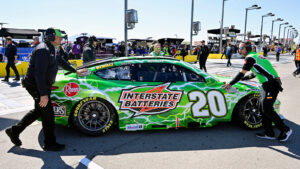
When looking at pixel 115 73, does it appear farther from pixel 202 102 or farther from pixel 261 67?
pixel 261 67

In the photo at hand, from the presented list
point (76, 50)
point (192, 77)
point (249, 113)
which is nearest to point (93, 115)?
point (192, 77)

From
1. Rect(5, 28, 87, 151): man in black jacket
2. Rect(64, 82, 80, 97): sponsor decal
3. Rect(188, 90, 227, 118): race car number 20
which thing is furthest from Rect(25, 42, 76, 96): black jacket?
Rect(188, 90, 227, 118): race car number 20

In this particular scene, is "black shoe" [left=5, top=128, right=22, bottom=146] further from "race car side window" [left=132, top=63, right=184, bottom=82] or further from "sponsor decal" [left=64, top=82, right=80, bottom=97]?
"race car side window" [left=132, top=63, right=184, bottom=82]

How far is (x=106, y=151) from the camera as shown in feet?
11.3

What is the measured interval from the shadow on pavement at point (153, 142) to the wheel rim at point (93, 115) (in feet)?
0.69

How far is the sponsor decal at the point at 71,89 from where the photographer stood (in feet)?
12.4

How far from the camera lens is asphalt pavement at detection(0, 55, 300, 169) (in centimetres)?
309

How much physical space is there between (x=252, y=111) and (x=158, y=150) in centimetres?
199

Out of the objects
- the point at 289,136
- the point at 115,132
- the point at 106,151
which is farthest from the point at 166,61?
the point at 289,136

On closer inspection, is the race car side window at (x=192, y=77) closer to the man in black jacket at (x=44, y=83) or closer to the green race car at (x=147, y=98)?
the green race car at (x=147, y=98)

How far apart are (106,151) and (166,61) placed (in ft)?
6.26

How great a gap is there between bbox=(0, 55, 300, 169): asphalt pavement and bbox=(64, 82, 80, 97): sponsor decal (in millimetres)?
768

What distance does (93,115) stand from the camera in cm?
388

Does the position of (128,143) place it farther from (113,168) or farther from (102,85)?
(102,85)
